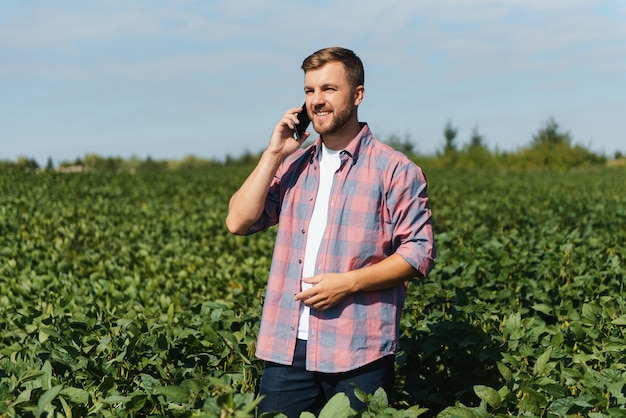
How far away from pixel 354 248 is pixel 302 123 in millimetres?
619

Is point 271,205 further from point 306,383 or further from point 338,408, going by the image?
point 338,408

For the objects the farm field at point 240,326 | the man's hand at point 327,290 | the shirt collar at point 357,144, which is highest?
the shirt collar at point 357,144

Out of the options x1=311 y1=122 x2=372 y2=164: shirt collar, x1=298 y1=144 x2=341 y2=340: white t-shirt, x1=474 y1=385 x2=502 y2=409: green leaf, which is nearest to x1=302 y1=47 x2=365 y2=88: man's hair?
x1=311 y1=122 x2=372 y2=164: shirt collar

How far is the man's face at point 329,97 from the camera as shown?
3225mm

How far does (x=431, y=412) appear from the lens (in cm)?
479

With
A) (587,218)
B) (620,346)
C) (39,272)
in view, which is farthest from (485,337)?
(587,218)

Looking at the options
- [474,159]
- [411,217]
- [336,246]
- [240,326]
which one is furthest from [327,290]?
[474,159]

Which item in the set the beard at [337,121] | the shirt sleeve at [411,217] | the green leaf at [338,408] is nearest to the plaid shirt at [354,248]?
the shirt sleeve at [411,217]

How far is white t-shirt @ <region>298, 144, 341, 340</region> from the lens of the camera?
332cm

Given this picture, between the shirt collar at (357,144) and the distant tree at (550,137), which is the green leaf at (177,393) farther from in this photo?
the distant tree at (550,137)

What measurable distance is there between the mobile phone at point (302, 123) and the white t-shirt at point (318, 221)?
12 cm

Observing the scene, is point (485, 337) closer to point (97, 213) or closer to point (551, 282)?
point (551, 282)

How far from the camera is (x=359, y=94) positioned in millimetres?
3328

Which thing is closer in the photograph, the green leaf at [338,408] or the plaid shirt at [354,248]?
the green leaf at [338,408]
